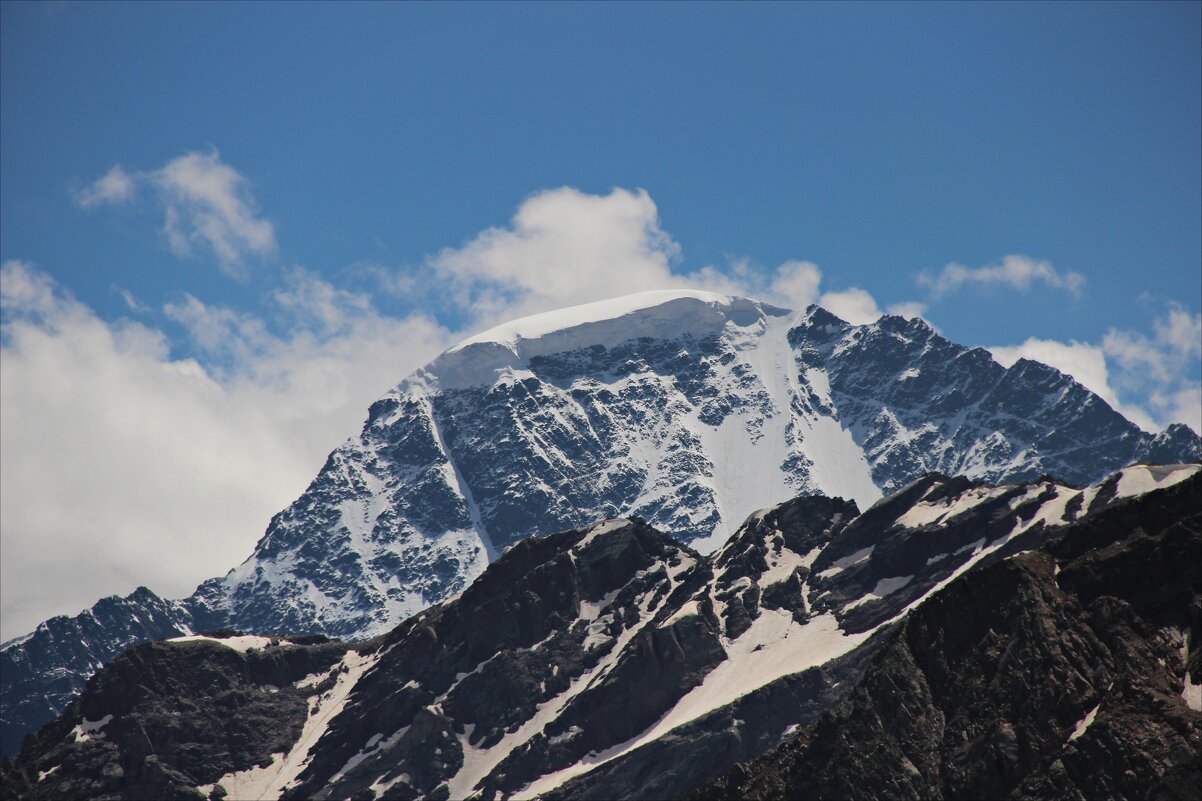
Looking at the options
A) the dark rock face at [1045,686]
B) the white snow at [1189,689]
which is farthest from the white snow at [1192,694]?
the dark rock face at [1045,686]

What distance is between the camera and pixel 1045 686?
15638cm

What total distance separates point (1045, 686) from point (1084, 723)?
632cm

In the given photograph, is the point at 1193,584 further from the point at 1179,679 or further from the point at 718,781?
the point at 718,781

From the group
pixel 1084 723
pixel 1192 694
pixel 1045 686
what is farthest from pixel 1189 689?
pixel 1045 686

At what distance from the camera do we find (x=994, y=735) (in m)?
157

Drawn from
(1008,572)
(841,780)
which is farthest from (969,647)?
(841,780)

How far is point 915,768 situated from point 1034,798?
24.1 metres

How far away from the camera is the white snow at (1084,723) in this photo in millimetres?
148750

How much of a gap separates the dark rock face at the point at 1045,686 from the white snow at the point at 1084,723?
196 mm

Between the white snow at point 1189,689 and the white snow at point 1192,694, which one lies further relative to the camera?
the white snow at point 1189,689

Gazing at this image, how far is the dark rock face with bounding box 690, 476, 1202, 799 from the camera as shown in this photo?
142625 mm

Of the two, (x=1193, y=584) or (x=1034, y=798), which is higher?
(x=1193, y=584)

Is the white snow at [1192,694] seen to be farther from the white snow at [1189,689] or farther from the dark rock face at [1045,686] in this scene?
the dark rock face at [1045,686]

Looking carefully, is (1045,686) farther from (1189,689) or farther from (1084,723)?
(1189,689)
